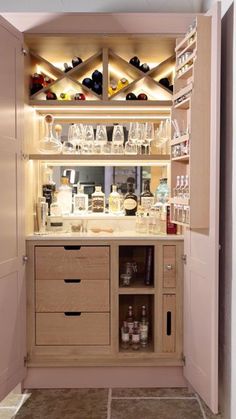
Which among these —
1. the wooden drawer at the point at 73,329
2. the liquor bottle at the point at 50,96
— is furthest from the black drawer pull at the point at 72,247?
the liquor bottle at the point at 50,96

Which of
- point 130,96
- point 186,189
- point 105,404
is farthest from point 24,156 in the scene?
point 105,404

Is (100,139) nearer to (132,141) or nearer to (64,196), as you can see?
(132,141)

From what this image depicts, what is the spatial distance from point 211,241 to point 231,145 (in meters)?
0.48

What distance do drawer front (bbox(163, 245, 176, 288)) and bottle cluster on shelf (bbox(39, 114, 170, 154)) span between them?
0.71m

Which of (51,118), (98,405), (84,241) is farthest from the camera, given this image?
(51,118)

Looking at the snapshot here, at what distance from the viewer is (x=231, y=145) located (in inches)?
84.9

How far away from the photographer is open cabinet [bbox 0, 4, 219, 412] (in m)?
2.20

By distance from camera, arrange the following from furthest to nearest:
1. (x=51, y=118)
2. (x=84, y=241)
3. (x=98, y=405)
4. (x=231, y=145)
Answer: (x=51, y=118) < (x=84, y=241) < (x=98, y=405) < (x=231, y=145)

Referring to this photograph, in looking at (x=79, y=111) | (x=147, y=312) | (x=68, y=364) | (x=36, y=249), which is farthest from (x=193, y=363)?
(x=79, y=111)

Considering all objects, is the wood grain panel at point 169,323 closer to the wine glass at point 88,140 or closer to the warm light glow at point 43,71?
the wine glass at point 88,140

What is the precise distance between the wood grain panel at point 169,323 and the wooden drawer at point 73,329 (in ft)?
1.13

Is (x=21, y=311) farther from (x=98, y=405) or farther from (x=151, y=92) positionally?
(x=151, y=92)

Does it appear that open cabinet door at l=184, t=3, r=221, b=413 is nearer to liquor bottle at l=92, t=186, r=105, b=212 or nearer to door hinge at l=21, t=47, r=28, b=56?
liquor bottle at l=92, t=186, r=105, b=212

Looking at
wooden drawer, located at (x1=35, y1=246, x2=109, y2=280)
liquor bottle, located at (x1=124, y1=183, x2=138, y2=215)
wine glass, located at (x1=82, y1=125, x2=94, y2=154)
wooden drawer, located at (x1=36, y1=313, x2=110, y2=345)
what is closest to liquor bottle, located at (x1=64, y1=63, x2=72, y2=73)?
wine glass, located at (x1=82, y1=125, x2=94, y2=154)
